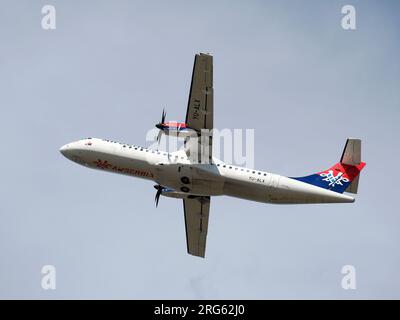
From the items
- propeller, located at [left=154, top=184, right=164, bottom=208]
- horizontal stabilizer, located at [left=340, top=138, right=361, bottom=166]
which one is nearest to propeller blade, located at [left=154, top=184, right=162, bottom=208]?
propeller, located at [left=154, top=184, right=164, bottom=208]

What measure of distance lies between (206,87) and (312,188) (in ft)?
31.4

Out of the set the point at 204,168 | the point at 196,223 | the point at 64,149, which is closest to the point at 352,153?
the point at 204,168

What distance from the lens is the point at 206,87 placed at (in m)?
45.8

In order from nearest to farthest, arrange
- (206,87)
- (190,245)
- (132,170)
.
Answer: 1. (206,87)
2. (132,170)
3. (190,245)

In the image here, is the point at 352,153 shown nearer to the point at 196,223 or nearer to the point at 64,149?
the point at 196,223

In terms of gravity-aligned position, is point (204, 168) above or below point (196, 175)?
above

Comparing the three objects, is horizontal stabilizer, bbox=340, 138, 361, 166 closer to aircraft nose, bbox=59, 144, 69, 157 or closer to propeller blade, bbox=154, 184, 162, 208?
propeller blade, bbox=154, 184, 162, 208

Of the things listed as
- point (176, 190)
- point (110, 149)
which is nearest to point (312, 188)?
point (176, 190)

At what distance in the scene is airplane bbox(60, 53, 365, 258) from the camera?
46.8 m

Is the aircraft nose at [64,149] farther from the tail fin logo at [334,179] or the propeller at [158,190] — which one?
the tail fin logo at [334,179]

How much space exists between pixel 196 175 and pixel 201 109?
4500mm

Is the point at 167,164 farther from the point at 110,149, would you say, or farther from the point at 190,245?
the point at 190,245

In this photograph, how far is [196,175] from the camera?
4788cm

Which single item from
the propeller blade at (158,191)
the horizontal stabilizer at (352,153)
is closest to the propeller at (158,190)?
the propeller blade at (158,191)
